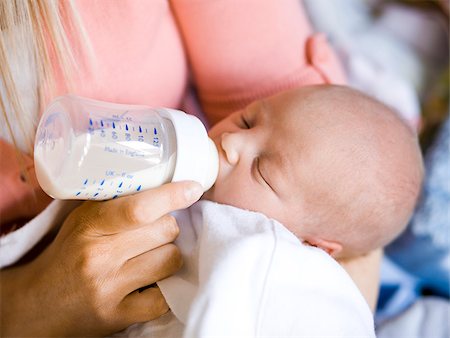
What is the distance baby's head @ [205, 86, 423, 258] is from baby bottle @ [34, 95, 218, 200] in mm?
99

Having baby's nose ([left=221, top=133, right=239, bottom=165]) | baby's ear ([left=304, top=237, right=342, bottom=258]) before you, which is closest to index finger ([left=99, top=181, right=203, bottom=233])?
baby's nose ([left=221, top=133, right=239, bottom=165])

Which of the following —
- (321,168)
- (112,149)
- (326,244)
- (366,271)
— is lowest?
(366,271)

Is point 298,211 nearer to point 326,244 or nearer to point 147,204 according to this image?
point 326,244

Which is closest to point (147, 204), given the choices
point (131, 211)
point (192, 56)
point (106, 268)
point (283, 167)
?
point (131, 211)

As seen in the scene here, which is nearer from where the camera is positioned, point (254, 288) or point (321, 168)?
point (254, 288)

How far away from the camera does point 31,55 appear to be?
0.83 metres

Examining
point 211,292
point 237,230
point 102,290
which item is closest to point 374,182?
point 237,230

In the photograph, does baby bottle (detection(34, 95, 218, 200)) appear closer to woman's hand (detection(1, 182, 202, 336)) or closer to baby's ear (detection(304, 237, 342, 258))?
woman's hand (detection(1, 182, 202, 336))

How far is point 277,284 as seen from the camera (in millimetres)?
769

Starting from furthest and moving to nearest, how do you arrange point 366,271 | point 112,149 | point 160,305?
point 366,271 < point 160,305 < point 112,149

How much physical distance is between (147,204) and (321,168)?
0.31 metres

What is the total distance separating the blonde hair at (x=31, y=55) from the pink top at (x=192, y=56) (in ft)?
0.12

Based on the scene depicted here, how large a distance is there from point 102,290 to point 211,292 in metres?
0.20

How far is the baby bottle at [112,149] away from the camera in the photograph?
2.33 ft
